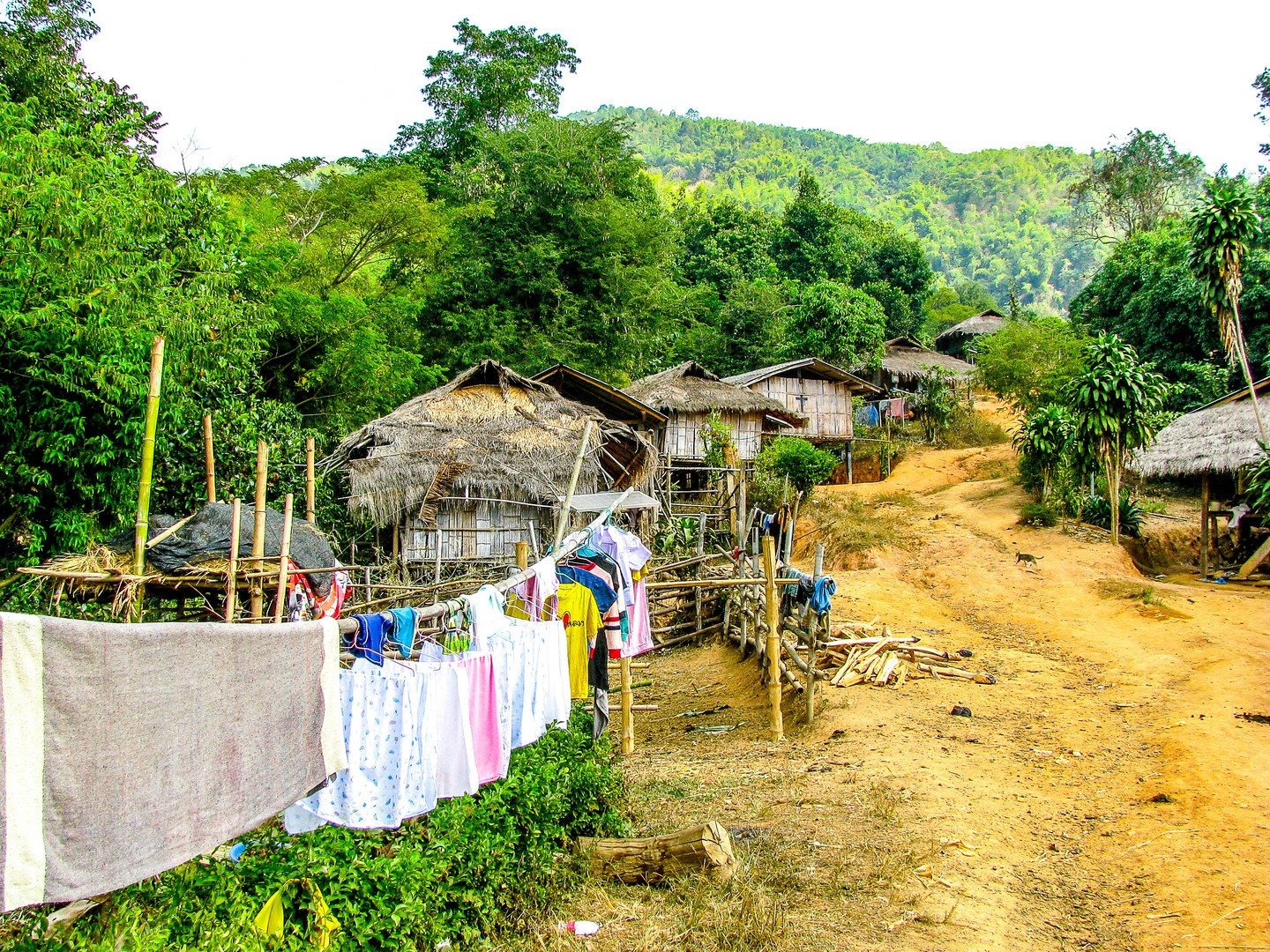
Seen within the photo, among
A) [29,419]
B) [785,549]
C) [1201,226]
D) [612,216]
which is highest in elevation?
[612,216]

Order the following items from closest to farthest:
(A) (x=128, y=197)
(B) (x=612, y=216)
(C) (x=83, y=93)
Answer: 1. (A) (x=128, y=197)
2. (C) (x=83, y=93)
3. (B) (x=612, y=216)

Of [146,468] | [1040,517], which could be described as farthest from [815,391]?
[146,468]

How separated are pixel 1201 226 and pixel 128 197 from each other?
18410 millimetres

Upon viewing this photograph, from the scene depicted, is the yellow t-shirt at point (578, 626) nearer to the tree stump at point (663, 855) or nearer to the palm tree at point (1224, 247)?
the tree stump at point (663, 855)

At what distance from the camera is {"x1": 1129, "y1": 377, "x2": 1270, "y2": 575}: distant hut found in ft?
52.4

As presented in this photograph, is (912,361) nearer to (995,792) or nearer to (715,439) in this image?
(715,439)

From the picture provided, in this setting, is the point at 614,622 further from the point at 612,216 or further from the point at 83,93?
the point at 612,216

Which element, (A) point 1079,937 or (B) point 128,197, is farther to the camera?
(B) point 128,197

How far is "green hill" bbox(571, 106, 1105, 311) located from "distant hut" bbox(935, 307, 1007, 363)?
3317 cm

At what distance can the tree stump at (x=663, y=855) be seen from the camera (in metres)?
5.20

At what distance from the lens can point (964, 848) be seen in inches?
232

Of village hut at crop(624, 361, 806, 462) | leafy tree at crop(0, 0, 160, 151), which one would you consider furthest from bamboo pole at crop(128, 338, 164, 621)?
village hut at crop(624, 361, 806, 462)

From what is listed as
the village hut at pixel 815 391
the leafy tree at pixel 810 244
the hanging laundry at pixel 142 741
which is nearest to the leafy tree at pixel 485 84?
the leafy tree at pixel 810 244

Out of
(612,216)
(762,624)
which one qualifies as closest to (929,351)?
(612,216)
